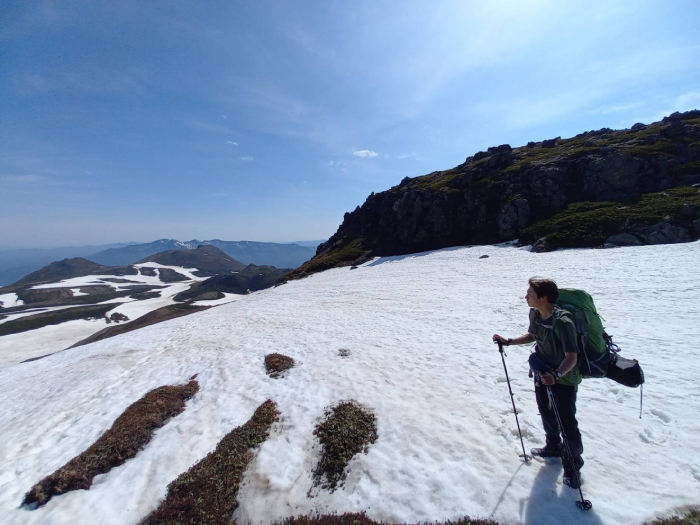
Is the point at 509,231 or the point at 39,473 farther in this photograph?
the point at 509,231

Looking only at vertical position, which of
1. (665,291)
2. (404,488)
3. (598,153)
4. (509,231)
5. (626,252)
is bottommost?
(404,488)

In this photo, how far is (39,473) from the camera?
33.4 feet

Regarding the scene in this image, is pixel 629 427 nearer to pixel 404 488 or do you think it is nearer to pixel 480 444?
pixel 480 444

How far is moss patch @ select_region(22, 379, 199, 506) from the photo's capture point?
29.1ft

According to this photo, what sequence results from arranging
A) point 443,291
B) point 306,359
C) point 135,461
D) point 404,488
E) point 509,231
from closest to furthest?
point 404,488 < point 135,461 < point 306,359 < point 443,291 < point 509,231

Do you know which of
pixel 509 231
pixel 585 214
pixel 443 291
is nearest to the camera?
pixel 443 291

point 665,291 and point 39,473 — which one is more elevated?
point 665,291

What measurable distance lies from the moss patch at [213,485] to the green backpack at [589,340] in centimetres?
864

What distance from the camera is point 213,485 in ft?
25.4

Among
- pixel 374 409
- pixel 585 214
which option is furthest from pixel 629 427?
pixel 585 214

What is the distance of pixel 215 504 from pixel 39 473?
834 centimetres

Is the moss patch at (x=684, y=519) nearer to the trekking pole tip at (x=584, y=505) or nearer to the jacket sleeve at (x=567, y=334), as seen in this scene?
the trekking pole tip at (x=584, y=505)

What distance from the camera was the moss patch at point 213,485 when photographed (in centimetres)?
700

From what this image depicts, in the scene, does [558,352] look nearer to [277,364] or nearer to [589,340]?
[589,340]
